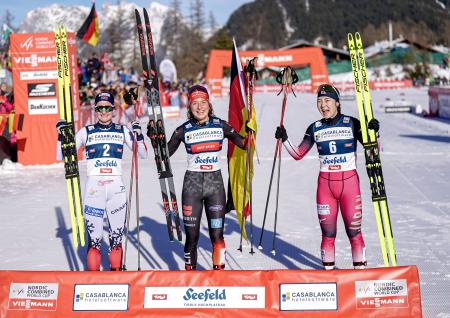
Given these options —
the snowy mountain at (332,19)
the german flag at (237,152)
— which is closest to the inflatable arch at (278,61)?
the german flag at (237,152)

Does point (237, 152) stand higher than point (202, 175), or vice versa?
point (237, 152)

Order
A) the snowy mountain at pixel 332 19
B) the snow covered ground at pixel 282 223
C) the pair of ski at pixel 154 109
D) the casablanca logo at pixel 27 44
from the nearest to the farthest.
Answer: the pair of ski at pixel 154 109, the snow covered ground at pixel 282 223, the casablanca logo at pixel 27 44, the snowy mountain at pixel 332 19

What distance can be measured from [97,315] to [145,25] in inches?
121

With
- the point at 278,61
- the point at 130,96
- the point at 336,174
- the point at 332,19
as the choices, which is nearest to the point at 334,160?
the point at 336,174

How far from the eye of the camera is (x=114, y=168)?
5.19 m

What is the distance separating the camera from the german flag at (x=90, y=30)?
22.2 metres

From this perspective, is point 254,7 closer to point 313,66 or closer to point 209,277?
point 313,66

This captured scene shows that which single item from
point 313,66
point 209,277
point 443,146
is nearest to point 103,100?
point 209,277

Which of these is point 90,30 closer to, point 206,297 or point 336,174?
point 336,174

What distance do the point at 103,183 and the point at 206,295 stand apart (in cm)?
155

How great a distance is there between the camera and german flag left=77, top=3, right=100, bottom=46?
72.7 feet

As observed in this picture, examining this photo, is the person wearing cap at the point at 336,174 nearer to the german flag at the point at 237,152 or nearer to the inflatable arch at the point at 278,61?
the german flag at the point at 237,152

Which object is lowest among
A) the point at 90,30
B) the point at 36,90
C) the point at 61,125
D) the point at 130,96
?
the point at 61,125

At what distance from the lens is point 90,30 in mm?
22703
